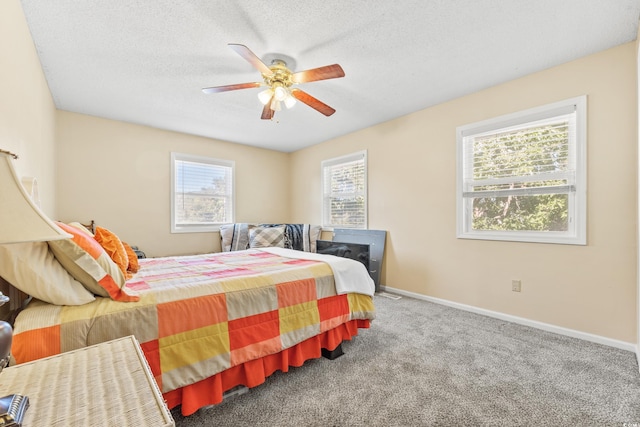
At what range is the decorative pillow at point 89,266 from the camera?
1.26m

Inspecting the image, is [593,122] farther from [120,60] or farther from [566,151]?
[120,60]

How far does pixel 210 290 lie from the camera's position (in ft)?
5.18

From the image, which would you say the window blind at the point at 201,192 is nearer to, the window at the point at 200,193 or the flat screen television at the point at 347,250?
the window at the point at 200,193

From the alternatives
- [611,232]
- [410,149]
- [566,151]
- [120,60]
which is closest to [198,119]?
[120,60]

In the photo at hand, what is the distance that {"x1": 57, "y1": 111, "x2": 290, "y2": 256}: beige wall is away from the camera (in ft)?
11.3

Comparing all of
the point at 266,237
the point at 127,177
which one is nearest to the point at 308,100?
the point at 266,237

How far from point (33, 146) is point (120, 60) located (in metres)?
0.99

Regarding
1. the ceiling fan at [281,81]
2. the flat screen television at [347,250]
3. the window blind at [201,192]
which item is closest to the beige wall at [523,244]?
the flat screen television at [347,250]

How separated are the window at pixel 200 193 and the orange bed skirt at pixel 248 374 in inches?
124

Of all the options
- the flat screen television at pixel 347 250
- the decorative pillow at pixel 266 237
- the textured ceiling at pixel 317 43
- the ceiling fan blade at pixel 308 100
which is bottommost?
the flat screen television at pixel 347 250

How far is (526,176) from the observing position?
2713 millimetres

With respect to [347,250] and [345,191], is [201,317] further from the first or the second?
[345,191]

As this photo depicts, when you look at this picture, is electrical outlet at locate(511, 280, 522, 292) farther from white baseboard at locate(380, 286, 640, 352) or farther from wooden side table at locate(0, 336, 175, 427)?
wooden side table at locate(0, 336, 175, 427)

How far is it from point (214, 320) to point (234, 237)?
10.3 ft
